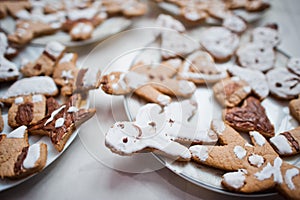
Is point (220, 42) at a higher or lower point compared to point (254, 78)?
higher

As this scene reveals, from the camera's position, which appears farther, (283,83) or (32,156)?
(283,83)

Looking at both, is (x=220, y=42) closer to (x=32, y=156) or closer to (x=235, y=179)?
(x=235, y=179)

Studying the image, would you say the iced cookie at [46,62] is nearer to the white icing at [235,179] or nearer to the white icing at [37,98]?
the white icing at [37,98]

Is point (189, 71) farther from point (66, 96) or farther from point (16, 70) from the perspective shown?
point (16, 70)

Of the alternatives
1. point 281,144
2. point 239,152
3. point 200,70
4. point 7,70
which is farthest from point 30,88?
point 281,144

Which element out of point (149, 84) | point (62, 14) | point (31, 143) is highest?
point (62, 14)

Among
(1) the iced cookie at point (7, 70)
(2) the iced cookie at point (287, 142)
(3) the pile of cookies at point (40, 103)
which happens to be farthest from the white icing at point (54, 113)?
(2) the iced cookie at point (287, 142)

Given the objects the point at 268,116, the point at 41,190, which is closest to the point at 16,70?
the point at 41,190
